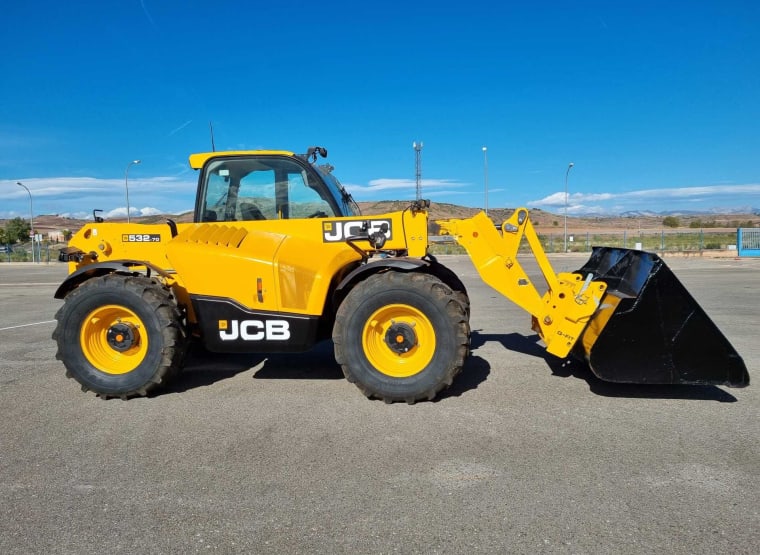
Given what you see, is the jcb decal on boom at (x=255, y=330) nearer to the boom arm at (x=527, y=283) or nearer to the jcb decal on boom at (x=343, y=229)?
the jcb decal on boom at (x=343, y=229)

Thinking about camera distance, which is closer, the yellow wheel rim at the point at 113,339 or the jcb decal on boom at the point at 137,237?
the yellow wheel rim at the point at 113,339

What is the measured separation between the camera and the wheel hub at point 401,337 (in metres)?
4.78

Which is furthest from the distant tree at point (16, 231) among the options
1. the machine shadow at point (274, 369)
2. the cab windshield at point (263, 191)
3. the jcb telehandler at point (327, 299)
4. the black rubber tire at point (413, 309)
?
the black rubber tire at point (413, 309)

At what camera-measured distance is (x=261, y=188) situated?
5414 millimetres

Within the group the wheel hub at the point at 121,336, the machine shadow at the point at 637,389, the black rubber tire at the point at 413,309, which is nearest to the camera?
the black rubber tire at the point at 413,309

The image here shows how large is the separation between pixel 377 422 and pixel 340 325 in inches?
37.8

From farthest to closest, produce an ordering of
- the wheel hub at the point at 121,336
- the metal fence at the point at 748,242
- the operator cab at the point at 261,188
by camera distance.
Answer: the metal fence at the point at 748,242 → the operator cab at the point at 261,188 → the wheel hub at the point at 121,336

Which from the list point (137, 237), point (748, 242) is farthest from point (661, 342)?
point (748, 242)

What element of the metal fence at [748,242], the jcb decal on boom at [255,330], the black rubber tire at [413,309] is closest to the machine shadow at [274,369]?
the black rubber tire at [413,309]

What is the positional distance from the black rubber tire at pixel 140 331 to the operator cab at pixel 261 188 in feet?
3.35

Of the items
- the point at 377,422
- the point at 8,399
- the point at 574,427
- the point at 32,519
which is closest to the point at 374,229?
the point at 377,422

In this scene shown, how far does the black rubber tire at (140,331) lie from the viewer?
487cm

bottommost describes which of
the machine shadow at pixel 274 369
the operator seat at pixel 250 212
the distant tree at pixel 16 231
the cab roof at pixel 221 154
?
the machine shadow at pixel 274 369

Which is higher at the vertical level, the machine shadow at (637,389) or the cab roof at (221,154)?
the cab roof at (221,154)
